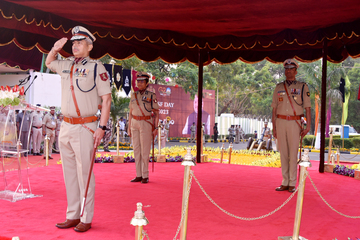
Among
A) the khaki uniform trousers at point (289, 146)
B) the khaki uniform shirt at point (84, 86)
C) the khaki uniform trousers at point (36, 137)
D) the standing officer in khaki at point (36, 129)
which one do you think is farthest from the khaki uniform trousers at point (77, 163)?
the khaki uniform trousers at point (36, 137)

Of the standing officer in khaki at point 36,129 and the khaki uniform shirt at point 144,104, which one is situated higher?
the khaki uniform shirt at point 144,104

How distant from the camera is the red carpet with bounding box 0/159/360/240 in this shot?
344cm

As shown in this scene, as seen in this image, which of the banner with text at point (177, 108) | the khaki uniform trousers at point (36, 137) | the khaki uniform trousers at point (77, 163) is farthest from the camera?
the banner with text at point (177, 108)

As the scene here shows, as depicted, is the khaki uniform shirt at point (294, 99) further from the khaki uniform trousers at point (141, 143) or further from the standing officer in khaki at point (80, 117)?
the standing officer in khaki at point (80, 117)

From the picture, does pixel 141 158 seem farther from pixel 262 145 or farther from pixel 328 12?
pixel 262 145

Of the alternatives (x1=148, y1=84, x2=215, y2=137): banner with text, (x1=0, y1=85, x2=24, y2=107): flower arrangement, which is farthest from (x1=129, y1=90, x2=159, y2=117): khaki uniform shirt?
(x1=148, y1=84, x2=215, y2=137): banner with text

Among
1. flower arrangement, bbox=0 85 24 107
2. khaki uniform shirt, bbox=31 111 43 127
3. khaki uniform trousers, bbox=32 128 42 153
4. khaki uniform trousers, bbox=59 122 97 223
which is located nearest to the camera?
khaki uniform trousers, bbox=59 122 97 223

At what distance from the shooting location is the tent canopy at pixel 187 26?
17.8 ft

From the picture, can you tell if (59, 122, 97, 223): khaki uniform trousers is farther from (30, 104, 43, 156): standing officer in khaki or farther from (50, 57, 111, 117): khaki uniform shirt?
(30, 104, 43, 156): standing officer in khaki

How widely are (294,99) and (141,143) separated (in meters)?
2.84

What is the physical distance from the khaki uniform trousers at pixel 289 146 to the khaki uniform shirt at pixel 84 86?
135 inches

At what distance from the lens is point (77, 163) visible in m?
3.63

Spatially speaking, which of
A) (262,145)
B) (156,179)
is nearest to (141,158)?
(156,179)

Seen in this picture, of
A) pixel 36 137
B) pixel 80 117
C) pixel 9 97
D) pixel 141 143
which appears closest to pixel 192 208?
pixel 80 117
